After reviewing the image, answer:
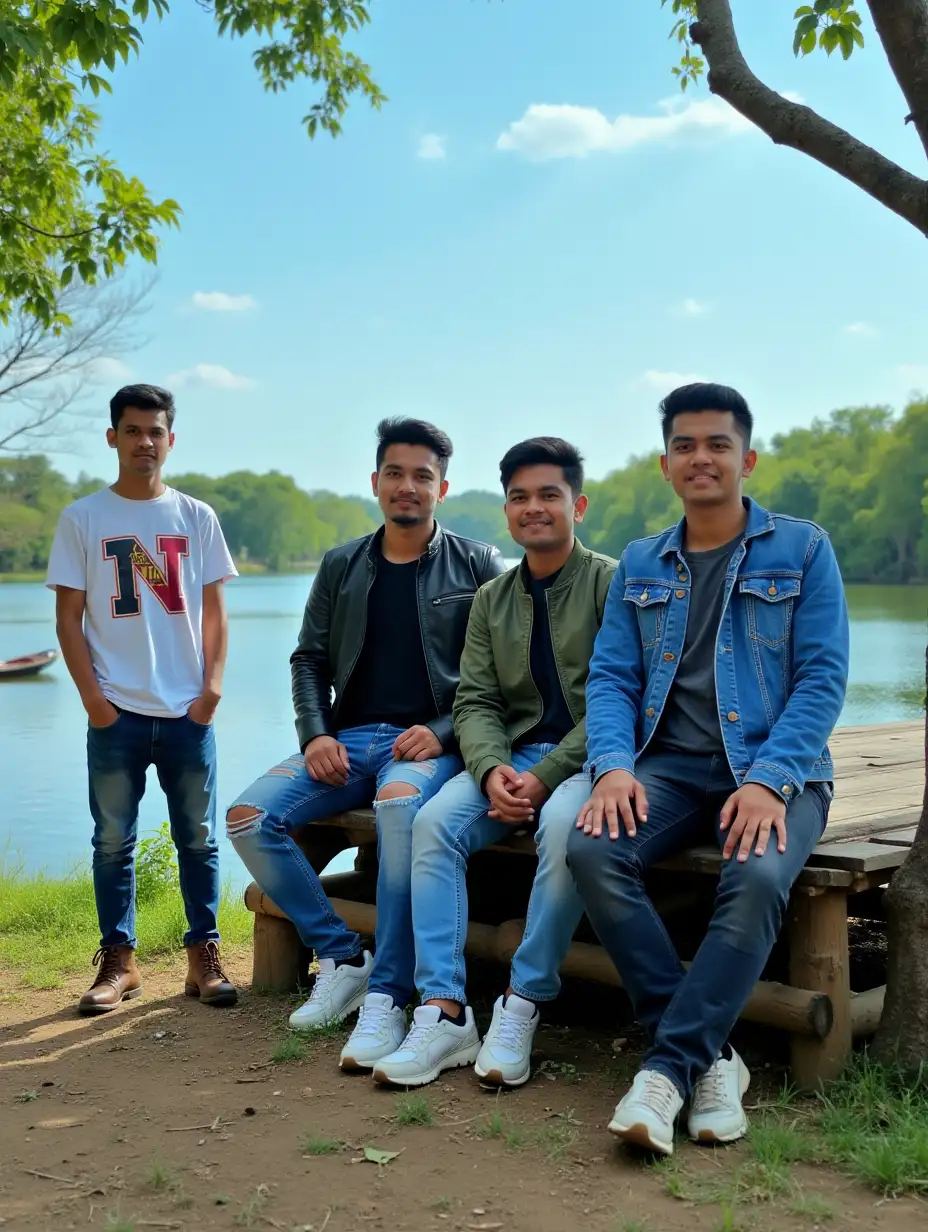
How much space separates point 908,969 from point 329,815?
1.93m

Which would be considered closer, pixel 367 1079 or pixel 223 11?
pixel 367 1079

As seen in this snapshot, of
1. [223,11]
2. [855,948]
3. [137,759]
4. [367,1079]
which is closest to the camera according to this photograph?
[367,1079]

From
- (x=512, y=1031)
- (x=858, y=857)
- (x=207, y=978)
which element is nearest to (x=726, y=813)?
(x=858, y=857)

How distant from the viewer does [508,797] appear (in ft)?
11.8

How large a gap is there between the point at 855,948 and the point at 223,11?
594cm

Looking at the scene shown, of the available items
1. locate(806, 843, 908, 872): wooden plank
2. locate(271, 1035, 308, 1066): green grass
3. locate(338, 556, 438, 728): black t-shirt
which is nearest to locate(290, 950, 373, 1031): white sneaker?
locate(271, 1035, 308, 1066): green grass

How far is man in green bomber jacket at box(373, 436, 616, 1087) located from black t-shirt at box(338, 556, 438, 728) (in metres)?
0.29

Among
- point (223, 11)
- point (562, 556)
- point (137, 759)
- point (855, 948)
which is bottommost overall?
point (855, 948)

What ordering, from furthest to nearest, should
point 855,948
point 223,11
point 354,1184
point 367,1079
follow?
1. point 223,11
2. point 855,948
3. point 367,1079
4. point 354,1184

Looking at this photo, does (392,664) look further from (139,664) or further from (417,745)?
(139,664)

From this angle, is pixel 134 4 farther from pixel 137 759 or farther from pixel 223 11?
pixel 137 759

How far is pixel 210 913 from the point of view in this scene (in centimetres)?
444

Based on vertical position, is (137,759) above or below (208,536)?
below

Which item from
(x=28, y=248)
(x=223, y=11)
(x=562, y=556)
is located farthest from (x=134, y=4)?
(x=562, y=556)
